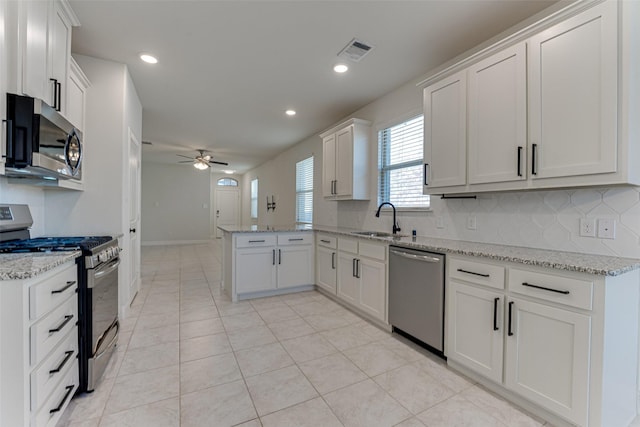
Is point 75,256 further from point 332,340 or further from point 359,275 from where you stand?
point 359,275

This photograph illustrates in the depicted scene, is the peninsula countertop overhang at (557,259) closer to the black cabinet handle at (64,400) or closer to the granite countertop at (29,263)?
the granite countertop at (29,263)

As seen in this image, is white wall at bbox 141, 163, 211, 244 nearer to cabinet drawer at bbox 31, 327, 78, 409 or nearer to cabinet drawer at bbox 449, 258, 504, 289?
cabinet drawer at bbox 31, 327, 78, 409

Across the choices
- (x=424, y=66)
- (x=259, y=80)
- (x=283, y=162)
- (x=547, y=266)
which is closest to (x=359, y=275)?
(x=547, y=266)

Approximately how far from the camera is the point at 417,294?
2.37 metres

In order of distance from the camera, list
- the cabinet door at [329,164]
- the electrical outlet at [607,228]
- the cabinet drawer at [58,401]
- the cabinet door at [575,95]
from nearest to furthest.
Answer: the cabinet drawer at [58,401], the cabinet door at [575,95], the electrical outlet at [607,228], the cabinet door at [329,164]

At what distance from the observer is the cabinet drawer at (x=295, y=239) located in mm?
3789

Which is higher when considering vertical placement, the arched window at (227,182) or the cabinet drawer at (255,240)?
the arched window at (227,182)

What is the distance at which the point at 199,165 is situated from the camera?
6.77 m

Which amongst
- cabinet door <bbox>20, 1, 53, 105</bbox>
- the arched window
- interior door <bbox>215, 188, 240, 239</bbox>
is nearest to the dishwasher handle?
cabinet door <bbox>20, 1, 53, 105</bbox>

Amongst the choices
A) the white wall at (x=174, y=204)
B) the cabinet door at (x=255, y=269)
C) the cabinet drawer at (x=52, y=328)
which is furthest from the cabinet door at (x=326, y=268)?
the white wall at (x=174, y=204)

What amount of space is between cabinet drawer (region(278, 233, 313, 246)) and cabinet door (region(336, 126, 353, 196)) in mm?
734

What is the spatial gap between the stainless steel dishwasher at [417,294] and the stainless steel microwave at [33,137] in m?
2.55

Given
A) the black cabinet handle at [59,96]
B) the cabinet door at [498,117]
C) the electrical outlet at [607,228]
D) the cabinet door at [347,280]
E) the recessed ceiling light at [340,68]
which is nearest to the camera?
the electrical outlet at [607,228]

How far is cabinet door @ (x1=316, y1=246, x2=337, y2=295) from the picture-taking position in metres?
3.59
